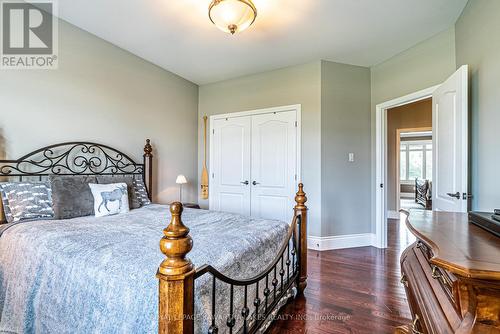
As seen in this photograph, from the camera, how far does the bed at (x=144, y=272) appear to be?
85 centimetres

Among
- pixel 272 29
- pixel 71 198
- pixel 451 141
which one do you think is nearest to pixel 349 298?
pixel 451 141

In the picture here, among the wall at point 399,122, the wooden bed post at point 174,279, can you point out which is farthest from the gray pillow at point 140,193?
the wall at point 399,122

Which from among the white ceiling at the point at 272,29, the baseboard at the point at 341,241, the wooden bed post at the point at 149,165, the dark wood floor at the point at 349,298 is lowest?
the dark wood floor at the point at 349,298

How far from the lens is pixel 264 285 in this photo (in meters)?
1.74

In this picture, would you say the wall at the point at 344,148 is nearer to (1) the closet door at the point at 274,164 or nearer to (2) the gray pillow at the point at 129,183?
(1) the closet door at the point at 274,164

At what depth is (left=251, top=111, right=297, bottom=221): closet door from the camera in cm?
372

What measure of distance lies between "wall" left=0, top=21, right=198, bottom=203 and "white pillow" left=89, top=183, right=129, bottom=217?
77cm

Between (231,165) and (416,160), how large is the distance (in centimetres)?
965

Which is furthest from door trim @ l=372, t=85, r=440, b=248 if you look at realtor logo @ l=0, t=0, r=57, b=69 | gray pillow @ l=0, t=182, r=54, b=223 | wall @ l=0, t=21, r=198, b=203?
realtor logo @ l=0, t=0, r=57, b=69

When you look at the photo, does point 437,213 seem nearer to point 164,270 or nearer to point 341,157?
point 164,270

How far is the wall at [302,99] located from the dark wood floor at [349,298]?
2.30ft

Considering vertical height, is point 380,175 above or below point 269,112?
below

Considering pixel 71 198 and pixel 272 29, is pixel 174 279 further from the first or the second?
pixel 272 29

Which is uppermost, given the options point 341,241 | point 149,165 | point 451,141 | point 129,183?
point 451,141
